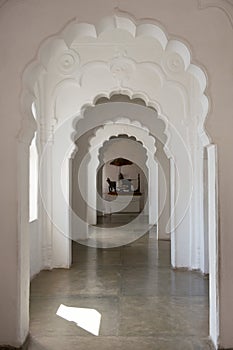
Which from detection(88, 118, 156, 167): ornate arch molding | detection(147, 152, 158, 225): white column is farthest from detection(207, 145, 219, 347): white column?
detection(147, 152, 158, 225): white column

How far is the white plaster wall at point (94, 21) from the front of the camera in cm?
362

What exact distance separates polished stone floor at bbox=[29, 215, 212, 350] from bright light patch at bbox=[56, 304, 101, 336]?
1cm

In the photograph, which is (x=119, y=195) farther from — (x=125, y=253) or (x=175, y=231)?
(x=175, y=231)

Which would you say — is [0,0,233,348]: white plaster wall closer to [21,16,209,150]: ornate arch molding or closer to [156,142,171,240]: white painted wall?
[21,16,209,150]: ornate arch molding

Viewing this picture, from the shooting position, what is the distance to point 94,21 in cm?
363

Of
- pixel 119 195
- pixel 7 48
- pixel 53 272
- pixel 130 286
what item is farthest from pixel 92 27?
pixel 119 195

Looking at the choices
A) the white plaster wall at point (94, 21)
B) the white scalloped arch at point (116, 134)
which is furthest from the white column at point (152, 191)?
the white plaster wall at point (94, 21)

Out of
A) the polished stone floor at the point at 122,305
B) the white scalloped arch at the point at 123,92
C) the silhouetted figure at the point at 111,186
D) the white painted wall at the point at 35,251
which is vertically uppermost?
the white scalloped arch at the point at 123,92

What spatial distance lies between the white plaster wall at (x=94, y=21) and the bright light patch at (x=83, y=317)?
100cm

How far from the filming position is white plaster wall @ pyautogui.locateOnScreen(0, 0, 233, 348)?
11.9 ft

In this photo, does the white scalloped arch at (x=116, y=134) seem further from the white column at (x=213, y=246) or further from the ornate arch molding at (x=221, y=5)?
the ornate arch molding at (x=221, y=5)

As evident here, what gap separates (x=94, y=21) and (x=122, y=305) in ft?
11.7

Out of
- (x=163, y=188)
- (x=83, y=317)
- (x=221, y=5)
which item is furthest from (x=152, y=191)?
(x=221, y=5)

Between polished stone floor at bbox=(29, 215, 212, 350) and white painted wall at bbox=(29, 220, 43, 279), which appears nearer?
polished stone floor at bbox=(29, 215, 212, 350)
